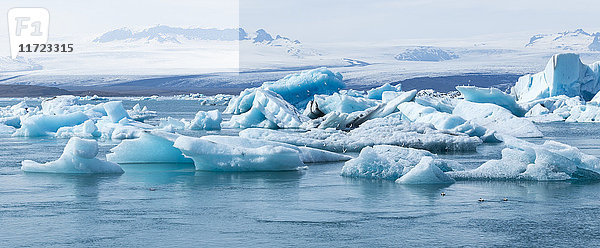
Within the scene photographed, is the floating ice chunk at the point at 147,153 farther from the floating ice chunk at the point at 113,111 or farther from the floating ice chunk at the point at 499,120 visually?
the floating ice chunk at the point at 499,120

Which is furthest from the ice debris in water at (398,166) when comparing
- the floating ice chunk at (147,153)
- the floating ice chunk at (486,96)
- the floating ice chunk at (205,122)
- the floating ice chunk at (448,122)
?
the floating ice chunk at (486,96)

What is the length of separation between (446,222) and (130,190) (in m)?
3.72

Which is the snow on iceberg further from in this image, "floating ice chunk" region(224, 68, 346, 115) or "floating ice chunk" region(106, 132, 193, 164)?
"floating ice chunk" region(224, 68, 346, 115)

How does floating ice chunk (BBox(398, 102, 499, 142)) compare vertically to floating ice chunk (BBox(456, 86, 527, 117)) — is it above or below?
below

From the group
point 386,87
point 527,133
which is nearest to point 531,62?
point 386,87

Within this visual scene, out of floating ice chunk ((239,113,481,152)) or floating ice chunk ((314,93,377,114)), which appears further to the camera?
floating ice chunk ((314,93,377,114))

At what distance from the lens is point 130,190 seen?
8.44 meters

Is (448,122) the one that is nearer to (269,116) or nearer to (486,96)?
(269,116)

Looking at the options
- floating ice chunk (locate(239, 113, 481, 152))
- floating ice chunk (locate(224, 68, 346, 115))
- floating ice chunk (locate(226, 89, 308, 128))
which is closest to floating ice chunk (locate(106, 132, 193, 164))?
floating ice chunk (locate(239, 113, 481, 152))

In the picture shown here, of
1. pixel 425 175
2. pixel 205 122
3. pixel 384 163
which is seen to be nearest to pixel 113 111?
pixel 205 122

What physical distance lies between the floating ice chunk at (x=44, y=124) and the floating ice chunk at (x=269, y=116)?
4.55 m

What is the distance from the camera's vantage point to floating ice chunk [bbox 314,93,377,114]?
21.4m

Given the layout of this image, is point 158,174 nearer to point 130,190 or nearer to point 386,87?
point 130,190

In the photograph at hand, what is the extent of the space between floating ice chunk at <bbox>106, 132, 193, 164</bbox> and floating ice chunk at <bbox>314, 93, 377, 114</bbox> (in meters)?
10.3
